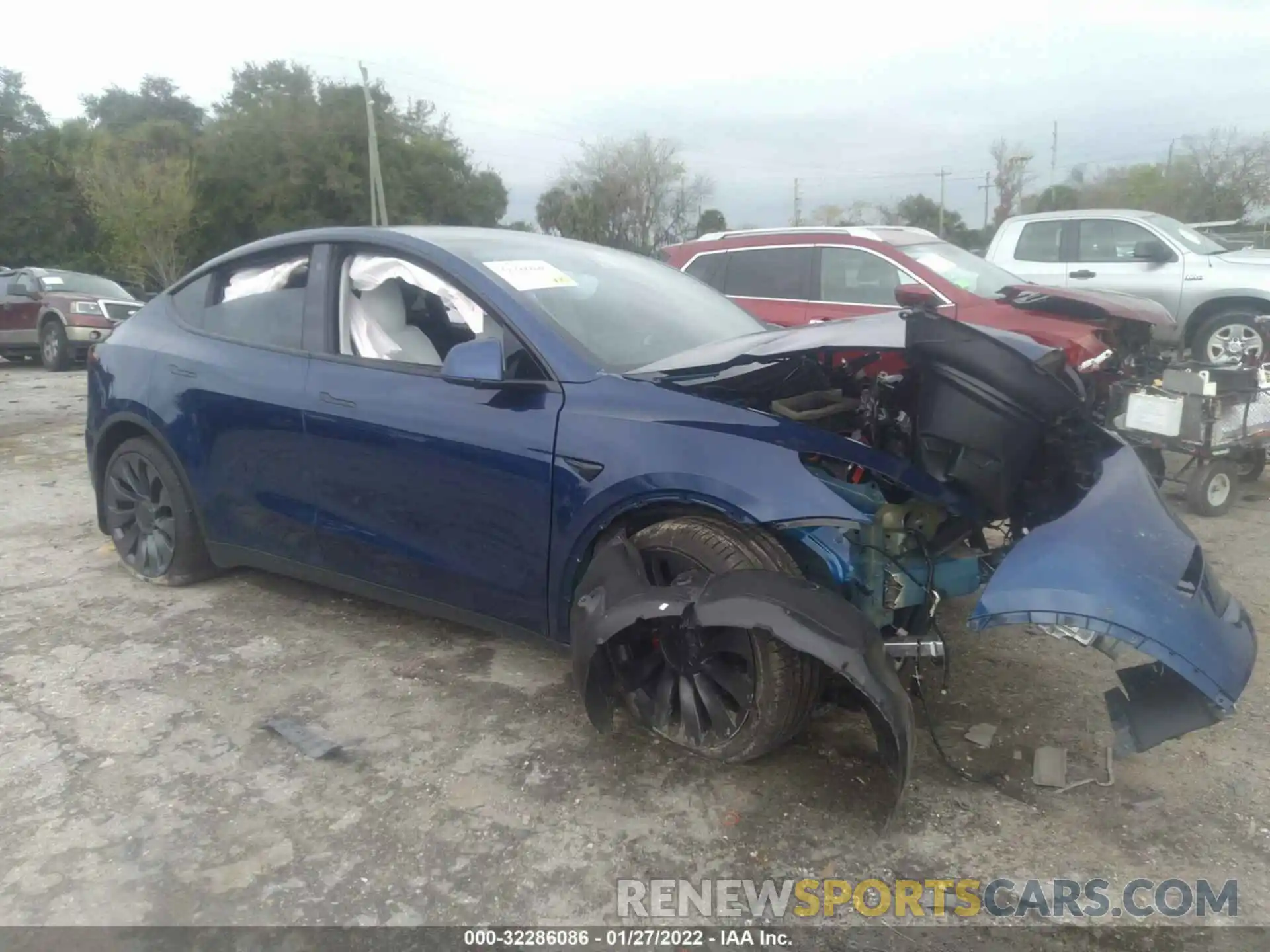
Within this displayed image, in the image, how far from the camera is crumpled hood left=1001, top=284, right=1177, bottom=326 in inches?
235

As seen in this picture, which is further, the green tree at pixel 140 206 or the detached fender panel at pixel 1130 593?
the green tree at pixel 140 206

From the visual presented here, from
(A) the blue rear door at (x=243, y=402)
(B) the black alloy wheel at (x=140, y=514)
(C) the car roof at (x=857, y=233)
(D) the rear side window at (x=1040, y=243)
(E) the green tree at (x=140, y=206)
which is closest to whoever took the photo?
(A) the blue rear door at (x=243, y=402)

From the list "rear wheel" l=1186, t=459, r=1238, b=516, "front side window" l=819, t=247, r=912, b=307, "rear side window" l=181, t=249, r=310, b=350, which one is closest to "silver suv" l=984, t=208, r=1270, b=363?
"front side window" l=819, t=247, r=912, b=307

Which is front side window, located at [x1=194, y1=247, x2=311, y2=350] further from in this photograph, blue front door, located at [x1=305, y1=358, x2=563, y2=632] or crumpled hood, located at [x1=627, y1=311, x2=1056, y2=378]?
crumpled hood, located at [x1=627, y1=311, x2=1056, y2=378]

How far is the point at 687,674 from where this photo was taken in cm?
291

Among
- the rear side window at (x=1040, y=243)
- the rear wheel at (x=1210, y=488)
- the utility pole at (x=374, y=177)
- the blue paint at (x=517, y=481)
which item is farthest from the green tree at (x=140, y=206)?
the rear wheel at (x=1210, y=488)

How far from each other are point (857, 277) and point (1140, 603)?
6.02 metres

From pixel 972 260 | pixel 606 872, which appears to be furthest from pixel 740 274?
pixel 606 872

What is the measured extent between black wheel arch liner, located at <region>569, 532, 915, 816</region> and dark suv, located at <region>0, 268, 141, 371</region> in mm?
14194

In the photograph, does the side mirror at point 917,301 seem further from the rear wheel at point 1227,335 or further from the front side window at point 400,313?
the rear wheel at point 1227,335

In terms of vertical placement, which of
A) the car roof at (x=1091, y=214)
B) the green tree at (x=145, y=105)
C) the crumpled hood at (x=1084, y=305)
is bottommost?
the crumpled hood at (x=1084, y=305)

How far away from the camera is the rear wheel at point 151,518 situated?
4352 millimetres

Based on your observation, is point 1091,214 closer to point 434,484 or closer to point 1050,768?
point 1050,768

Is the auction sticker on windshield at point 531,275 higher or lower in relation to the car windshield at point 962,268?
lower
